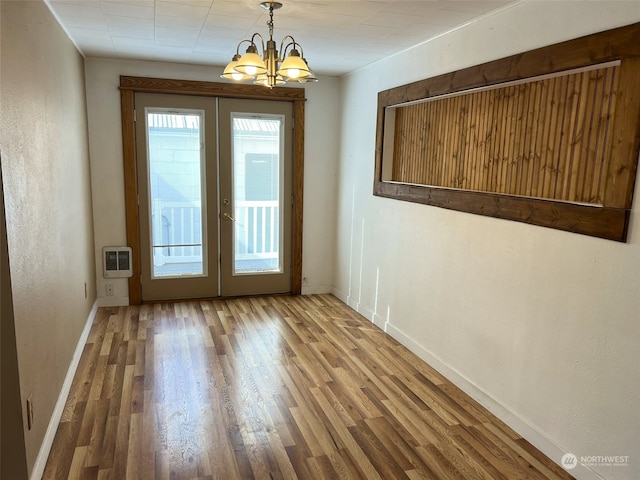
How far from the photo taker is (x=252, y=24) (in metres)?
3.11

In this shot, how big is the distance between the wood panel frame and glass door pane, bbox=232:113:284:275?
2.22 m

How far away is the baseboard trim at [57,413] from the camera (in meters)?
2.14

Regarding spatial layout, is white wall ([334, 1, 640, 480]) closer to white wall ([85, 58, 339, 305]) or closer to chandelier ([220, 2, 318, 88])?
white wall ([85, 58, 339, 305])

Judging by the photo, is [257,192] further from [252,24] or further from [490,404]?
[490,404]

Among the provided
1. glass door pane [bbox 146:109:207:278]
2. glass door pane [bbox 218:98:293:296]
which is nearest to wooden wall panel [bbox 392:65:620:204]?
glass door pane [bbox 218:98:293:296]

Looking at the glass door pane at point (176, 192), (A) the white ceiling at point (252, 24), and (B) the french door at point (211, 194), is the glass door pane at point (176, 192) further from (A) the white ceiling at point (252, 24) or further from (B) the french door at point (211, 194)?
(A) the white ceiling at point (252, 24)

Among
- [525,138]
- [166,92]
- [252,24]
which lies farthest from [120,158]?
[525,138]

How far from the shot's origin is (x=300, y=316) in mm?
4605

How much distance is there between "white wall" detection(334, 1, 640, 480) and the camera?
6.92ft

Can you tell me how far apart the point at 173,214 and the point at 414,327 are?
106 inches

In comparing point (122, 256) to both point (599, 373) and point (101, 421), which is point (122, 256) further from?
point (599, 373)

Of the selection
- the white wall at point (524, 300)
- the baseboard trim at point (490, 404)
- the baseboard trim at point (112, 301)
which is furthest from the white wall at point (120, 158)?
the baseboard trim at point (490, 404)

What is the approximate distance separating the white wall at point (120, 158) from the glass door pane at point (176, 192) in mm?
318

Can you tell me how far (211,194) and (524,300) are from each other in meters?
3.30
